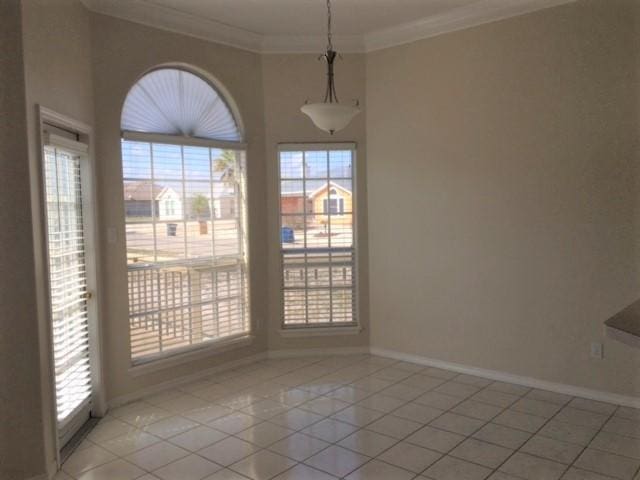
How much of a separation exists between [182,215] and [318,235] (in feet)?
4.54

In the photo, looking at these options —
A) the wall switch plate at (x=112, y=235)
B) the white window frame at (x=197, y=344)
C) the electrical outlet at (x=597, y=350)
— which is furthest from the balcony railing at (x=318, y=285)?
the electrical outlet at (x=597, y=350)

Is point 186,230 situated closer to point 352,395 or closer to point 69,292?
point 69,292

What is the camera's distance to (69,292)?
3625mm

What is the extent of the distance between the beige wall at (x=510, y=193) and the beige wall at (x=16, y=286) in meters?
3.21

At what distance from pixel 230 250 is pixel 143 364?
1262 mm

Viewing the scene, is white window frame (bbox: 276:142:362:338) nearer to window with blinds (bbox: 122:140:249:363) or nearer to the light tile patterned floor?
window with blinds (bbox: 122:140:249:363)

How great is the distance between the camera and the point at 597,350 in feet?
13.6

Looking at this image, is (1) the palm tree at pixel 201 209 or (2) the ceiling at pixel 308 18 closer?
(2) the ceiling at pixel 308 18

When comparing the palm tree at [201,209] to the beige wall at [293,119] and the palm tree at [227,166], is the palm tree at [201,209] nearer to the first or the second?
the palm tree at [227,166]

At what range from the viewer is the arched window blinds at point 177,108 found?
440 cm

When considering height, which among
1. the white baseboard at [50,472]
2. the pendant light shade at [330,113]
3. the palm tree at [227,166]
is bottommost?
the white baseboard at [50,472]

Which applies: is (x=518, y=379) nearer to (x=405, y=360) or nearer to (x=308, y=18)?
(x=405, y=360)

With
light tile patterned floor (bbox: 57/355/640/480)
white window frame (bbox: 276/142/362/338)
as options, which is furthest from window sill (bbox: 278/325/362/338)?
light tile patterned floor (bbox: 57/355/640/480)

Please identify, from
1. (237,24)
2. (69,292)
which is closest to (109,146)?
(69,292)
